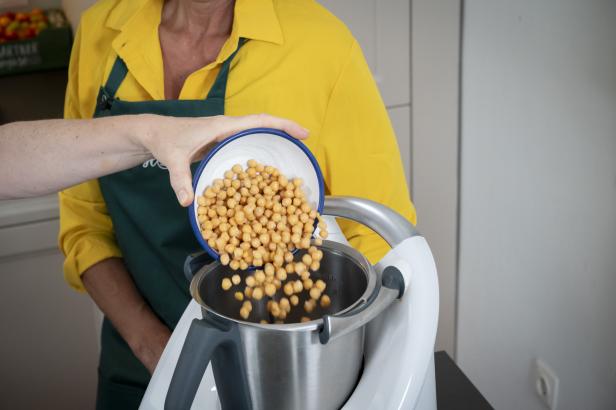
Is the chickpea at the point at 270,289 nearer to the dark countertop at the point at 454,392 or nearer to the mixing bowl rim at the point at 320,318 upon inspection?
the mixing bowl rim at the point at 320,318

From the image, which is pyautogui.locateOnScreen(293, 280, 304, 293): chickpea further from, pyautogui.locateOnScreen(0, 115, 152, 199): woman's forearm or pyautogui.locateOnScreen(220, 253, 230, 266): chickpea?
pyautogui.locateOnScreen(0, 115, 152, 199): woman's forearm

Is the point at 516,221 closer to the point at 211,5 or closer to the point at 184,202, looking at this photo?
the point at 211,5

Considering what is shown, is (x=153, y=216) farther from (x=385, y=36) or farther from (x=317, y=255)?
(x=385, y=36)

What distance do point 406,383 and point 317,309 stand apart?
15 cm

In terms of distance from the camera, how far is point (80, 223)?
1208 millimetres

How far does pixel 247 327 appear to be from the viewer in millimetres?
635

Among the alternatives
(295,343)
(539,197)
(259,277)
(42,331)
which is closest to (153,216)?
(259,277)

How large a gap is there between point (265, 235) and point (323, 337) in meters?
0.18

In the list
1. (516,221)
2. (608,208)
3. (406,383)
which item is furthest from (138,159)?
(516,221)

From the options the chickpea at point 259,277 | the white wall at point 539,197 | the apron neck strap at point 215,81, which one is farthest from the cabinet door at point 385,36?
the chickpea at point 259,277

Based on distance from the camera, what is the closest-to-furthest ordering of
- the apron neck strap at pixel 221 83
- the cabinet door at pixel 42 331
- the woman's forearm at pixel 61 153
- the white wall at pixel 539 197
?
the woman's forearm at pixel 61 153 < the apron neck strap at pixel 221 83 < the white wall at pixel 539 197 < the cabinet door at pixel 42 331

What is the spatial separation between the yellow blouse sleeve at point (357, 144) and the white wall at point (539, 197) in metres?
0.45

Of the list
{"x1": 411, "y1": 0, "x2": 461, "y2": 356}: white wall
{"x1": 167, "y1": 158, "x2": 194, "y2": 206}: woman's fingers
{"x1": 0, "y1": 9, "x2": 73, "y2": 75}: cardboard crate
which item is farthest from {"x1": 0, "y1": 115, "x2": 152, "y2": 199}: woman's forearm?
{"x1": 0, "y1": 9, "x2": 73, "y2": 75}: cardboard crate

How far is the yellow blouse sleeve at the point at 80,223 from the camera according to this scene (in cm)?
118
